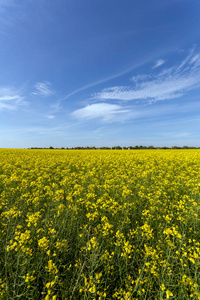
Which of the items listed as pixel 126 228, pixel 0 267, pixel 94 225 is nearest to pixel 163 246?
pixel 126 228

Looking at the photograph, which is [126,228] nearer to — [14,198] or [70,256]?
[70,256]

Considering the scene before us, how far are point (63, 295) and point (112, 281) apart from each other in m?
0.82

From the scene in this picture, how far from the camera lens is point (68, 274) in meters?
2.55

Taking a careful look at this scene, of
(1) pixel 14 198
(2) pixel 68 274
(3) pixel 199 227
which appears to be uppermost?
(1) pixel 14 198

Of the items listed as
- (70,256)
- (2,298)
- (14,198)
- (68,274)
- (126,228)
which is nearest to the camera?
(2,298)

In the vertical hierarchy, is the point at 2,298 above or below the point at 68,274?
above

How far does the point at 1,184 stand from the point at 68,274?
531 cm

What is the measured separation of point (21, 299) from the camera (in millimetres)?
2033

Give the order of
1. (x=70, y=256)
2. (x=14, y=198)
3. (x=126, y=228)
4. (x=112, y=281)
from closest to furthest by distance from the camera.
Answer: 1. (x=112, y=281)
2. (x=70, y=256)
3. (x=126, y=228)
4. (x=14, y=198)

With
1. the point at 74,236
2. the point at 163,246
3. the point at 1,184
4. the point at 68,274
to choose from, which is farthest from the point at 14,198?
the point at 163,246

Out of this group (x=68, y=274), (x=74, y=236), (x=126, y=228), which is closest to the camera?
(x=68, y=274)

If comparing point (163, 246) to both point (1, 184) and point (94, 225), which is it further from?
point (1, 184)

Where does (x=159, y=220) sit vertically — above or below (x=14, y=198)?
below

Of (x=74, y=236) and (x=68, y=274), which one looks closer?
(x=68, y=274)
